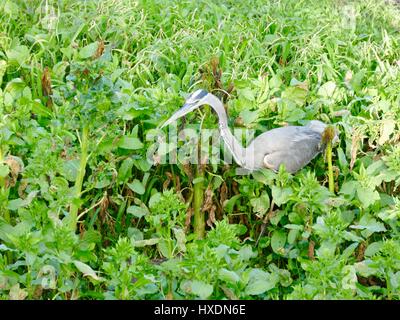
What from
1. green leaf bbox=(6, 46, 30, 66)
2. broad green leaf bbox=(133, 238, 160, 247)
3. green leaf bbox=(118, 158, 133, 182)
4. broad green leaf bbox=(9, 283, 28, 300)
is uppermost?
green leaf bbox=(6, 46, 30, 66)

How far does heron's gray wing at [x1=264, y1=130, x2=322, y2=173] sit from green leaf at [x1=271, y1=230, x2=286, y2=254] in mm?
214

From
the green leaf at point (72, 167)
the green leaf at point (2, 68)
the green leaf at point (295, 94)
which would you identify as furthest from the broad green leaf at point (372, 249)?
the green leaf at point (2, 68)

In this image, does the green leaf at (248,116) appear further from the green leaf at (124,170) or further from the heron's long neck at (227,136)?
the green leaf at (124,170)

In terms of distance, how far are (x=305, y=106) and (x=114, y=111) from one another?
0.87 m

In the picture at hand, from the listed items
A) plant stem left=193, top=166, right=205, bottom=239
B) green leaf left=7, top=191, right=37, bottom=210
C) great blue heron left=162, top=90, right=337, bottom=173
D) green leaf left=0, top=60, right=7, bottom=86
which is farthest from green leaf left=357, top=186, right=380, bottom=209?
green leaf left=0, top=60, right=7, bottom=86

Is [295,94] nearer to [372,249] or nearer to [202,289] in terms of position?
[372,249]

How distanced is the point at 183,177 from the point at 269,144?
32 centimetres

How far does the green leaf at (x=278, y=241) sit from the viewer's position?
3.01m

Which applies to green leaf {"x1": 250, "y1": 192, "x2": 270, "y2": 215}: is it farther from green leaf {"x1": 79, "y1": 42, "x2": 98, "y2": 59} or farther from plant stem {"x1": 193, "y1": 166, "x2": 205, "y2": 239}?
green leaf {"x1": 79, "y1": 42, "x2": 98, "y2": 59}

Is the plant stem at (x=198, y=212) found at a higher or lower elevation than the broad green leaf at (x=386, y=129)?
lower

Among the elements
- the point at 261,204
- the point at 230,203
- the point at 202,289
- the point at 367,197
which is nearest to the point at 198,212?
the point at 230,203

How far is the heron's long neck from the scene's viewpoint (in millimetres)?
3047
